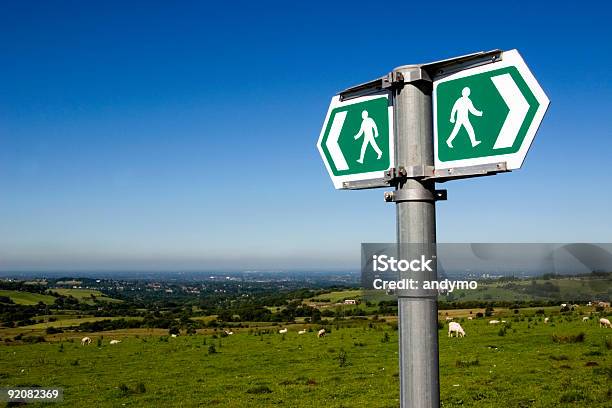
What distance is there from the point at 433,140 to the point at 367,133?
0.31 meters

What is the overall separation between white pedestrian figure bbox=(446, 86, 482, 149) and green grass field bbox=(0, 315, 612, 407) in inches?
415

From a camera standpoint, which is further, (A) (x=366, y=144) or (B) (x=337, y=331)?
(B) (x=337, y=331)

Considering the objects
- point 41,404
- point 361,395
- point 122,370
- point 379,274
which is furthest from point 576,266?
point 122,370

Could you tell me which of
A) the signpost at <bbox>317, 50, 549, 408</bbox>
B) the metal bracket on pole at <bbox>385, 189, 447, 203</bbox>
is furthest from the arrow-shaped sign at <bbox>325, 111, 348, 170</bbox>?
the metal bracket on pole at <bbox>385, 189, 447, 203</bbox>

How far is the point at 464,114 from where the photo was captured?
206cm

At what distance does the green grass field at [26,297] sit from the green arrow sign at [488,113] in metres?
98.2

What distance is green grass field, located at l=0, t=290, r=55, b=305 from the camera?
8919 cm

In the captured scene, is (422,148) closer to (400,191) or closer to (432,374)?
(400,191)

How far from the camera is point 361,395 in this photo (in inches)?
506

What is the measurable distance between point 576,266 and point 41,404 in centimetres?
1426

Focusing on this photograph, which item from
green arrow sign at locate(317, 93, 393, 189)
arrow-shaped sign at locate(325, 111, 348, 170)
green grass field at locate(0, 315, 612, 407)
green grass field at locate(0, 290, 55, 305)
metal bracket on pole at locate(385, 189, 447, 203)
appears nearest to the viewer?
metal bracket on pole at locate(385, 189, 447, 203)

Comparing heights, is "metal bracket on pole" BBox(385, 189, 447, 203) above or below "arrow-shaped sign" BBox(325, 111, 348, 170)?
below

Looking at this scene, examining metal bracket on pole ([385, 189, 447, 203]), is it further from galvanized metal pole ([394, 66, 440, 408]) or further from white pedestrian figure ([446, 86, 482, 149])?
white pedestrian figure ([446, 86, 482, 149])

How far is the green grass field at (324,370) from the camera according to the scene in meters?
12.5
